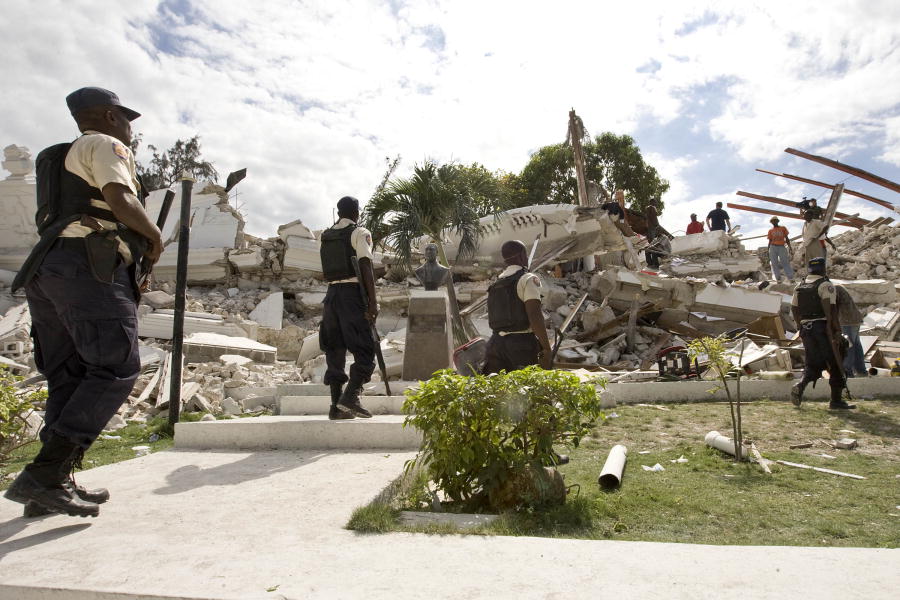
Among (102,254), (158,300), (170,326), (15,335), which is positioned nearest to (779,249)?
(170,326)

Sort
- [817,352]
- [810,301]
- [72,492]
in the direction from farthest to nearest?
1. [810,301]
2. [817,352]
3. [72,492]

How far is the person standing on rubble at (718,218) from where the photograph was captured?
2130 cm

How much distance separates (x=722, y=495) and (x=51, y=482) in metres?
3.23

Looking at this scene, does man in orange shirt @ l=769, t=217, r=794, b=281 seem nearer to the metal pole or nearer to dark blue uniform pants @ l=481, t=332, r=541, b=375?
dark blue uniform pants @ l=481, t=332, r=541, b=375

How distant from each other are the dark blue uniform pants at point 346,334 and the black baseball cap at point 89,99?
2300 millimetres

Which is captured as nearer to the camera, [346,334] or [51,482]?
[51,482]

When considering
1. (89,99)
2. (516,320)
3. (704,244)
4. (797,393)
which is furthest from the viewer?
(704,244)

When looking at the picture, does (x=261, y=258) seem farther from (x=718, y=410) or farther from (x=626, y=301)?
(x=718, y=410)

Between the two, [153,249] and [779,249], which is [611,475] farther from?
[779,249]

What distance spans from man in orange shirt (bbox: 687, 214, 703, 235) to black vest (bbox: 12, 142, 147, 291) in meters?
22.0

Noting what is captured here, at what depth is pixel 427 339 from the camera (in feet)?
26.5

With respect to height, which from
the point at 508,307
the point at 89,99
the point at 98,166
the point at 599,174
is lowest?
the point at 508,307

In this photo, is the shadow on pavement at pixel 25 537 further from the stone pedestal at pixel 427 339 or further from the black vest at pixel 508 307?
the stone pedestal at pixel 427 339

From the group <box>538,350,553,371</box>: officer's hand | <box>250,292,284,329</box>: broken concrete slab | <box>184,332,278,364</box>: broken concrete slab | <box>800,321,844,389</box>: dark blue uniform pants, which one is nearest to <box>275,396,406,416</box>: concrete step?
<box>538,350,553,371</box>: officer's hand
